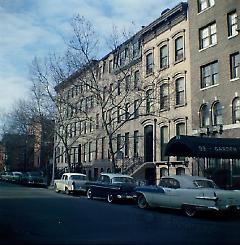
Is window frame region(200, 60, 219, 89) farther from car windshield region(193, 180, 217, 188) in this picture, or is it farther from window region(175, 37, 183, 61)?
car windshield region(193, 180, 217, 188)

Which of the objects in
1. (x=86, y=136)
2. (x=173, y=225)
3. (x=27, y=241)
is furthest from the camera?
(x=86, y=136)

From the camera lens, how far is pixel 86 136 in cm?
4931

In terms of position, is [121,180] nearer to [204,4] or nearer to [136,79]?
[136,79]

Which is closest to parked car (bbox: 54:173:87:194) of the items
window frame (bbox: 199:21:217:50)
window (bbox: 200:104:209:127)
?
window (bbox: 200:104:209:127)

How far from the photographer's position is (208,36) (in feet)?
98.6

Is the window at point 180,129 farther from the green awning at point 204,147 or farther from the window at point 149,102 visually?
the green awning at point 204,147

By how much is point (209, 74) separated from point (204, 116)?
9.97 feet

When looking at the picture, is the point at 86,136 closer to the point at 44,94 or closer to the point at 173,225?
the point at 44,94

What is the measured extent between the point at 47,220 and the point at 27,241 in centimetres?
386

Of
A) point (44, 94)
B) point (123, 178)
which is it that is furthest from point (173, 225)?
point (44, 94)

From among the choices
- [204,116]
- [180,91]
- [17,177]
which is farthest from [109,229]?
[17,177]

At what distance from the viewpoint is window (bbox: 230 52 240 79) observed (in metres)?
26.9

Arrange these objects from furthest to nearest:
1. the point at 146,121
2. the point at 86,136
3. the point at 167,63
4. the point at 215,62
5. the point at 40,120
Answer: the point at 86,136 < the point at 40,120 < the point at 146,121 < the point at 167,63 < the point at 215,62

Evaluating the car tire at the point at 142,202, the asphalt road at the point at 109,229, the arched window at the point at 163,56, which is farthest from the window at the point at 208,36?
the asphalt road at the point at 109,229
